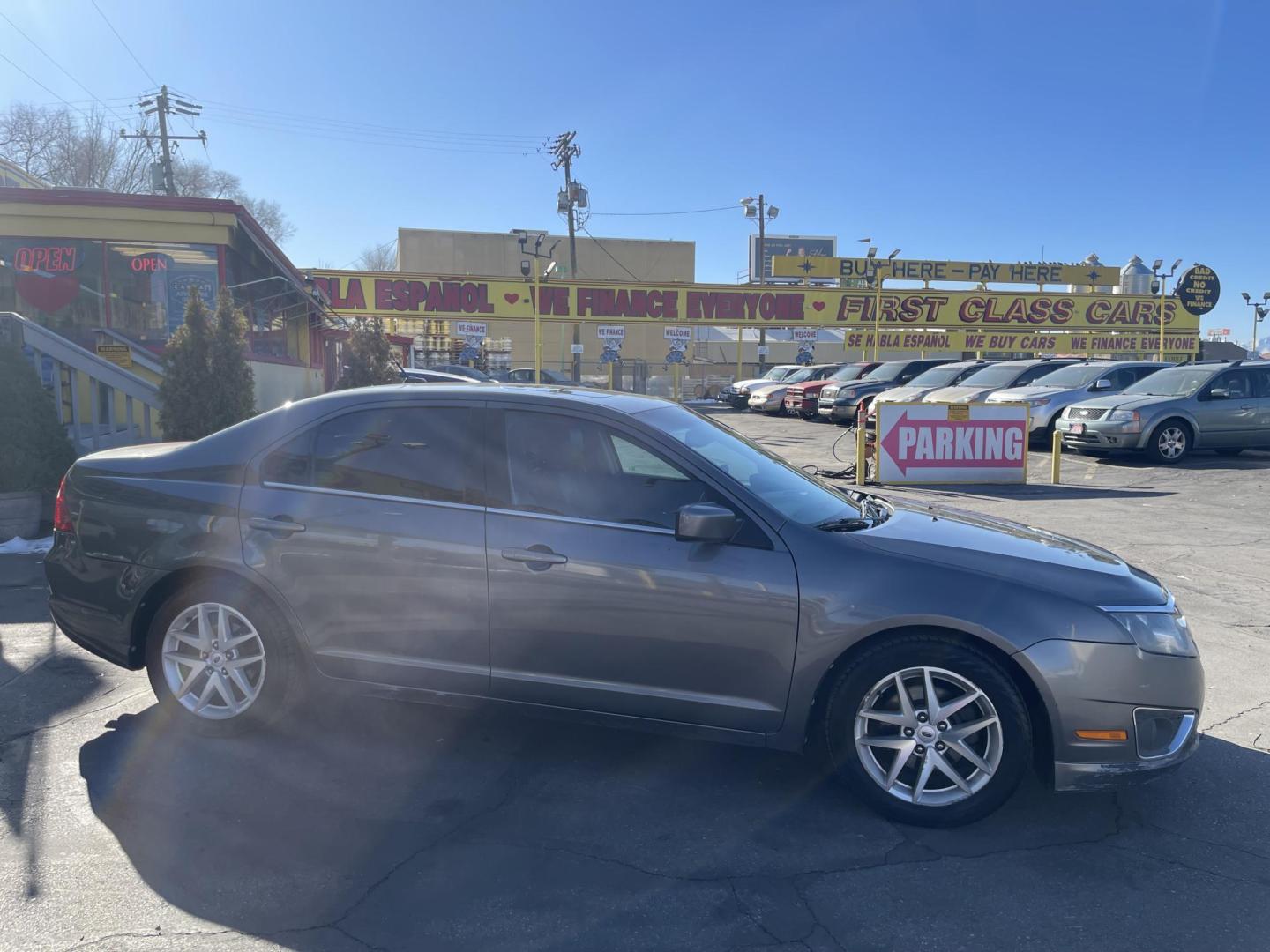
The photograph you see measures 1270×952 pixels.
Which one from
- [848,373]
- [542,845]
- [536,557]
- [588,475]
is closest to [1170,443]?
[848,373]

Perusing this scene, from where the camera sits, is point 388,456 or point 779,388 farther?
point 779,388

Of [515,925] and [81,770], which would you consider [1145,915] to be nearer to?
[515,925]

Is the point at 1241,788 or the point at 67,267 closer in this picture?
the point at 1241,788

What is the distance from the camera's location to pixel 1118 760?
3.49 metres

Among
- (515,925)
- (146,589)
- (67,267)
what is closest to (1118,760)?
(515,925)

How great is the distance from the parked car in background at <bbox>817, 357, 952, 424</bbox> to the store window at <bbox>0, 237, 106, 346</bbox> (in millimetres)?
A: 16266

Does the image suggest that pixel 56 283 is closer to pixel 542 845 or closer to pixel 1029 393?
pixel 542 845

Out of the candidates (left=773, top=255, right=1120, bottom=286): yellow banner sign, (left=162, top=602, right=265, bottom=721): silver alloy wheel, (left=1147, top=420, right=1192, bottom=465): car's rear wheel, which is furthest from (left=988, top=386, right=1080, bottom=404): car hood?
(left=773, top=255, right=1120, bottom=286): yellow banner sign

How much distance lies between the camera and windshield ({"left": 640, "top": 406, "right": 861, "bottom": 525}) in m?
3.99

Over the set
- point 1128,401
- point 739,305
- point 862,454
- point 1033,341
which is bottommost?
point 862,454

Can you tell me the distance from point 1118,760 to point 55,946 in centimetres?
355

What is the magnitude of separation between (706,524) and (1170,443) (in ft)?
45.5

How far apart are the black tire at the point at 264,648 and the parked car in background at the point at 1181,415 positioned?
1390 centimetres

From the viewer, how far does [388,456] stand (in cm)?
422
